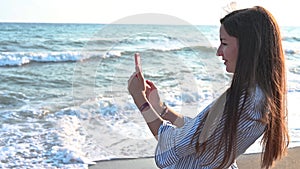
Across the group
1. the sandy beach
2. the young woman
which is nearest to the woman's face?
the young woman

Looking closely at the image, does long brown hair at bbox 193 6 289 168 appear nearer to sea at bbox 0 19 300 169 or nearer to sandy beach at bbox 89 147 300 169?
sea at bbox 0 19 300 169

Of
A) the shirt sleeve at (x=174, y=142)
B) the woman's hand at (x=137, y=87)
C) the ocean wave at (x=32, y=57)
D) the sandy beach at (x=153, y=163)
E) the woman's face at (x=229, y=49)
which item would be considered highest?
the woman's face at (x=229, y=49)

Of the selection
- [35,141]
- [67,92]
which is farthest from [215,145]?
[67,92]

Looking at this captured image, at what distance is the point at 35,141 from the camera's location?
18.0 feet

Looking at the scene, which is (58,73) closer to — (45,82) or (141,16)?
(45,82)

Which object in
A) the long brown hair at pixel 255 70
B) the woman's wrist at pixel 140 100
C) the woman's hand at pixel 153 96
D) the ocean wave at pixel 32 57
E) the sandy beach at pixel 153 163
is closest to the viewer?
the long brown hair at pixel 255 70

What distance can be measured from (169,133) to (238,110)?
0.80ft

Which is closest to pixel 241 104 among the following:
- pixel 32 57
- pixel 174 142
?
pixel 174 142

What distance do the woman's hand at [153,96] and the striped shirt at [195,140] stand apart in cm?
21

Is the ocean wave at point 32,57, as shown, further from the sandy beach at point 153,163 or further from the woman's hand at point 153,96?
the woman's hand at point 153,96

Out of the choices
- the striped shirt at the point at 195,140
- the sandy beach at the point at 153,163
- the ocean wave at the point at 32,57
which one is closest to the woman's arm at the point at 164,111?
the striped shirt at the point at 195,140

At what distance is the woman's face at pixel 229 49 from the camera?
1403mm

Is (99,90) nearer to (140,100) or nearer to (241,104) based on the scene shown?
(140,100)

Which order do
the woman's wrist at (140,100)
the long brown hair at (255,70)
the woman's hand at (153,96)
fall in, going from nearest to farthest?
the long brown hair at (255,70), the woman's wrist at (140,100), the woman's hand at (153,96)
